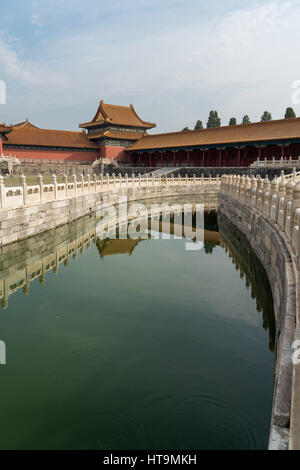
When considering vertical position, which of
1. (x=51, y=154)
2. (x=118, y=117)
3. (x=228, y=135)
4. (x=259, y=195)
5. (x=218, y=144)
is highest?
(x=118, y=117)

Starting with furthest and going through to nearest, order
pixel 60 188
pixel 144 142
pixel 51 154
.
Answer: pixel 144 142 → pixel 51 154 → pixel 60 188

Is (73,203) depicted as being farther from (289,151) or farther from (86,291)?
(289,151)

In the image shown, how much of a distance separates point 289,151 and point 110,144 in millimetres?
22514

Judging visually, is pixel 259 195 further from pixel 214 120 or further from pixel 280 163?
pixel 214 120

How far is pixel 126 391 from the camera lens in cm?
486

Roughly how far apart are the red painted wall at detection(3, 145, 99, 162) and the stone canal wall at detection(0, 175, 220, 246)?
16.0m

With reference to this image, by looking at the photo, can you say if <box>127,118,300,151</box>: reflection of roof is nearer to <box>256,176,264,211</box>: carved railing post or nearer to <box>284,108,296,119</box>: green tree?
<box>284,108,296,119</box>: green tree

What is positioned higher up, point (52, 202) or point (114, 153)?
point (114, 153)

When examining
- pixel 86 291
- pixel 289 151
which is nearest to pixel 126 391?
pixel 86 291

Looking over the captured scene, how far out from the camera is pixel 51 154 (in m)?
42.7

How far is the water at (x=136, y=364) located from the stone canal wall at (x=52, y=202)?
318 cm

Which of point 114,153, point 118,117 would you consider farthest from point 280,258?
point 118,117

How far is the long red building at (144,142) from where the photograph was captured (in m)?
34.3

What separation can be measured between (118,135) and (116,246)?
36.0 m
